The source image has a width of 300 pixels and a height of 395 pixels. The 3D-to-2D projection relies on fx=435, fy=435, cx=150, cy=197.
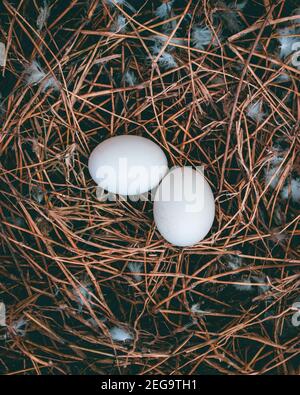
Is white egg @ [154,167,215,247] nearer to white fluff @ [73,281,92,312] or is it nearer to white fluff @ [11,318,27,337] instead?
white fluff @ [73,281,92,312]

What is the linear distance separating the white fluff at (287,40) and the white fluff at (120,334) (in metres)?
0.77

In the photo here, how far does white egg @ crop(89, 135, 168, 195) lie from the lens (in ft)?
3.14

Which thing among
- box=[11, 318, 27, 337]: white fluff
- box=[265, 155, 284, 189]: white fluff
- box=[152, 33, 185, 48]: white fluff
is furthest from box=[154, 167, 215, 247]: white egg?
box=[11, 318, 27, 337]: white fluff

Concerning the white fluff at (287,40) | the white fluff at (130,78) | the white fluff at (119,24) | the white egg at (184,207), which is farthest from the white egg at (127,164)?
the white fluff at (287,40)

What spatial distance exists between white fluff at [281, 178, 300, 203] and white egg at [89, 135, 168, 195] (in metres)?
0.32

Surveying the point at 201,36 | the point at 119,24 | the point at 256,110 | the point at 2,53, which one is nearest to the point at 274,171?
the point at 256,110

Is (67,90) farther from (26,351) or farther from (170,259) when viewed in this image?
(26,351)

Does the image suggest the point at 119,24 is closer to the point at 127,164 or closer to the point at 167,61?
the point at 167,61

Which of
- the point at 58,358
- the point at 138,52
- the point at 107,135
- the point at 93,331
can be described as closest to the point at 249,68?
the point at 138,52

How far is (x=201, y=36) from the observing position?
3.41ft

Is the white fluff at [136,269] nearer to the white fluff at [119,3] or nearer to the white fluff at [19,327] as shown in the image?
the white fluff at [19,327]

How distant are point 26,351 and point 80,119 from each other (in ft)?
1.92

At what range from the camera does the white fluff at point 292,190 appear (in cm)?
108

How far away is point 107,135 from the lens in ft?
3.59
